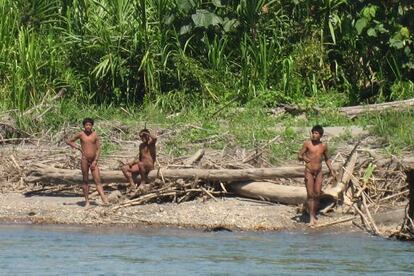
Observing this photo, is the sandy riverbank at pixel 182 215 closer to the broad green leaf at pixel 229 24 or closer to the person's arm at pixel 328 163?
the person's arm at pixel 328 163

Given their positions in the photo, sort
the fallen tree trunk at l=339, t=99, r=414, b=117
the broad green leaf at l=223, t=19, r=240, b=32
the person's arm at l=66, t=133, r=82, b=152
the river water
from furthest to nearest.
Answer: the broad green leaf at l=223, t=19, r=240, b=32
the fallen tree trunk at l=339, t=99, r=414, b=117
the person's arm at l=66, t=133, r=82, b=152
the river water

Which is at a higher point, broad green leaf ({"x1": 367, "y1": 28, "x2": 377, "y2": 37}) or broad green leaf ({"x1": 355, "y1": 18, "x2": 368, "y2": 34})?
broad green leaf ({"x1": 355, "y1": 18, "x2": 368, "y2": 34})

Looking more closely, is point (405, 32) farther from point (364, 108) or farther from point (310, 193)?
point (310, 193)

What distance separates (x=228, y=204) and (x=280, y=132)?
216 cm

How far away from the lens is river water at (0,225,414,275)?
11062 millimetres

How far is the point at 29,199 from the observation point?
14445mm

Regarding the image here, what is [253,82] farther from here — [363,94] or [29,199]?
[29,199]

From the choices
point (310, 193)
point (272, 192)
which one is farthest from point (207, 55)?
point (310, 193)

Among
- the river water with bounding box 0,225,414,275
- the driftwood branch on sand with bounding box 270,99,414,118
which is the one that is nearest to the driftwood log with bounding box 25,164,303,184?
the river water with bounding box 0,225,414,275

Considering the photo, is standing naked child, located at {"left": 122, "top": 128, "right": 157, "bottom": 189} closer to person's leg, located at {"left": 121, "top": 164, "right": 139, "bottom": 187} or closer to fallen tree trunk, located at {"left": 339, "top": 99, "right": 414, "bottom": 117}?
person's leg, located at {"left": 121, "top": 164, "right": 139, "bottom": 187}

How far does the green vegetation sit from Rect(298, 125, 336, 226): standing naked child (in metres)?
3.43

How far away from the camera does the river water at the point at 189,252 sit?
36.3 ft

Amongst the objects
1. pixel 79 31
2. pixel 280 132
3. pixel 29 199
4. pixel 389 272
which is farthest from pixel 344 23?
pixel 389 272

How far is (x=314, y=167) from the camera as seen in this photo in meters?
13.1
